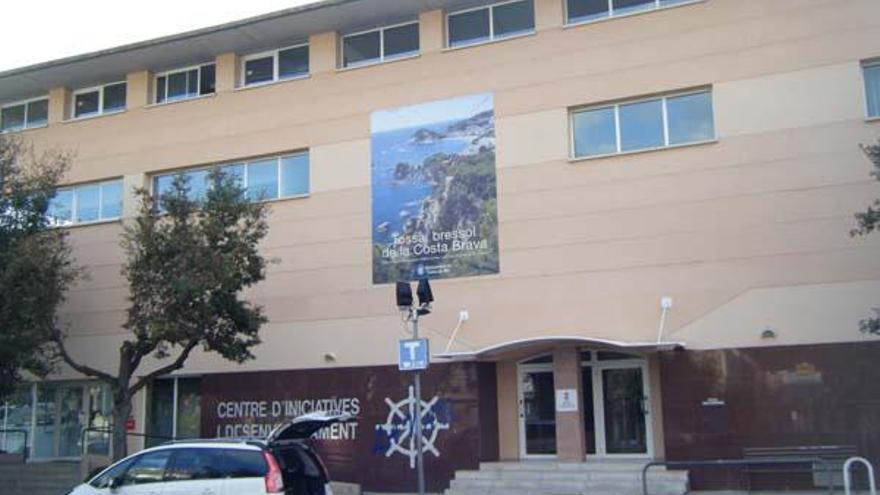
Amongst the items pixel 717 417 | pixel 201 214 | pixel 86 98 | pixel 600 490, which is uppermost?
pixel 86 98

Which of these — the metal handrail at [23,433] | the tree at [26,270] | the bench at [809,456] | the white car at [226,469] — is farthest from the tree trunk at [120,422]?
the bench at [809,456]

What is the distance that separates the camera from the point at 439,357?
65.7 feet

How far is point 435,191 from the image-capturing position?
2112 centimetres

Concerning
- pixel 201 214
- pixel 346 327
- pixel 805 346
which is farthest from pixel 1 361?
pixel 805 346

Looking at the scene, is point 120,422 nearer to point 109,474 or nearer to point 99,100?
point 109,474

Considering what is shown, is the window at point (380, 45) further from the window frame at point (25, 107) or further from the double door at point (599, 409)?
the window frame at point (25, 107)

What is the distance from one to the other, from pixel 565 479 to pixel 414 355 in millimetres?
5564

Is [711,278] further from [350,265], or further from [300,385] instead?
[300,385]

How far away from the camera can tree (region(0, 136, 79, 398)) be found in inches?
749

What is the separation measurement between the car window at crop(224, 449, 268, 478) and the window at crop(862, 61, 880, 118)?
1318 centimetres

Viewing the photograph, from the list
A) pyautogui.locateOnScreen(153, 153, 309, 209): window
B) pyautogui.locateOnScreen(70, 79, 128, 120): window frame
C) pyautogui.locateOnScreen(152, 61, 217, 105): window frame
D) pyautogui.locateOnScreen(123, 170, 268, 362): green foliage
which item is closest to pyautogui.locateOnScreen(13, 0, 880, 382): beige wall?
pyautogui.locateOnScreen(153, 153, 309, 209): window

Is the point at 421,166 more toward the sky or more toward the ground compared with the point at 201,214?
more toward the sky

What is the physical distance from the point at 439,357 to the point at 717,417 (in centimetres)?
572

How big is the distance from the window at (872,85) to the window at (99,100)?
60.0ft
